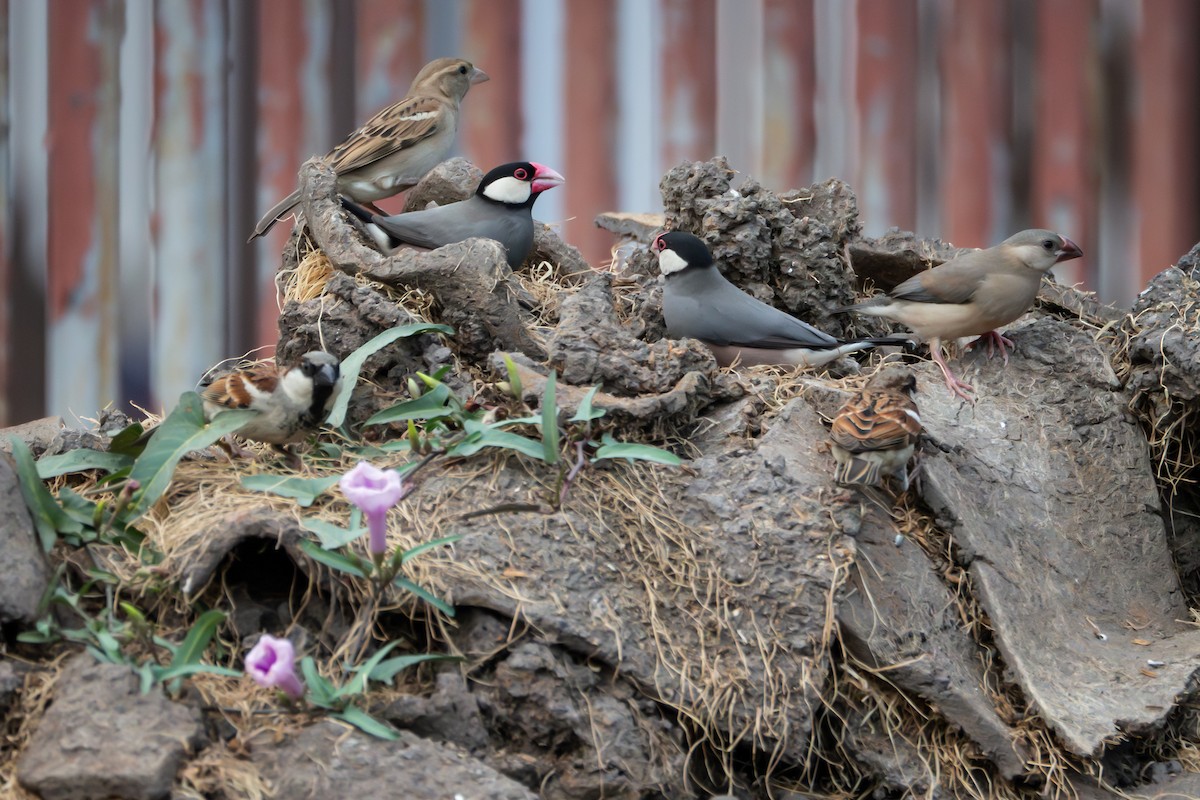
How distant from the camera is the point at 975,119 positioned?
631cm

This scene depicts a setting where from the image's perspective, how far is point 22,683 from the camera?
136 inches

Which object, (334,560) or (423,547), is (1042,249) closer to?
(423,547)

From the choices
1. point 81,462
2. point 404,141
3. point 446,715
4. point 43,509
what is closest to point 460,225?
point 404,141

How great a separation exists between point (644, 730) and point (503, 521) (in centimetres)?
75

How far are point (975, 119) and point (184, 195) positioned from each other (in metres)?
3.62

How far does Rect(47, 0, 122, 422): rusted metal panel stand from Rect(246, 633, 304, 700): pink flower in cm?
309

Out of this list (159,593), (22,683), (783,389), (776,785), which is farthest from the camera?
(783,389)

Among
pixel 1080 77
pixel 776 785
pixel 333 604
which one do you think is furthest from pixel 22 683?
pixel 1080 77

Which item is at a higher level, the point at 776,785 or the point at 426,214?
the point at 426,214

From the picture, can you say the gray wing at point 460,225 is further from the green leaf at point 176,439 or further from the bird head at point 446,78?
the green leaf at point 176,439

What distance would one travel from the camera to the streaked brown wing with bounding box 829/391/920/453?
4.23 m

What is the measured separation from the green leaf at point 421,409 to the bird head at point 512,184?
1509 millimetres

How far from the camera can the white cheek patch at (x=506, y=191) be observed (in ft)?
19.1

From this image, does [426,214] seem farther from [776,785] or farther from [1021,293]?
[776,785]
